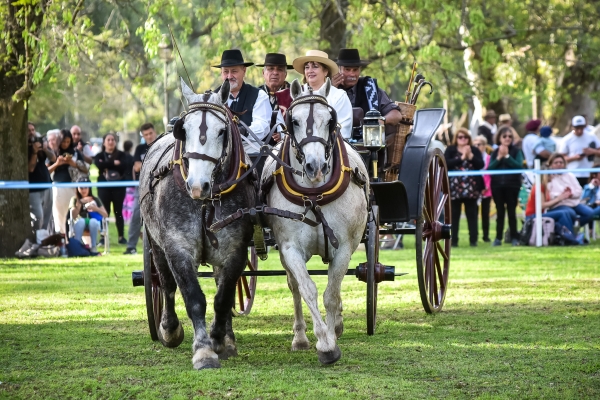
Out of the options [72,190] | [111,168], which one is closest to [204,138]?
[72,190]

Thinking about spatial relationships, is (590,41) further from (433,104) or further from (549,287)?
(433,104)

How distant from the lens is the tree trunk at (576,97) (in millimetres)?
27344

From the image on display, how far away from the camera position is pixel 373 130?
27.0 feet

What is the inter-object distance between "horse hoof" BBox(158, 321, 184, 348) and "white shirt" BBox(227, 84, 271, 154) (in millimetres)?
1582

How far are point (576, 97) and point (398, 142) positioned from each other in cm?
2166

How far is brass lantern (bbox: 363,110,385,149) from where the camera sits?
821cm

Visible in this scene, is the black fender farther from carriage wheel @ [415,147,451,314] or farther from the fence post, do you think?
the fence post

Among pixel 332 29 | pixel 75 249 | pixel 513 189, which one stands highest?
pixel 332 29

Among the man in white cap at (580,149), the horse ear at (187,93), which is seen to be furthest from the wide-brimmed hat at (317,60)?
the man in white cap at (580,149)

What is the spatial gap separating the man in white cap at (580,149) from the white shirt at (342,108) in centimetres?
1071

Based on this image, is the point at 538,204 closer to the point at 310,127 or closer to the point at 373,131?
the point at 373,131

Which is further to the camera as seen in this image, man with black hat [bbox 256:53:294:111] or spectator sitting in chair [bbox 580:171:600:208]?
spectator sitting in chair [bbox 580:171:600:208]

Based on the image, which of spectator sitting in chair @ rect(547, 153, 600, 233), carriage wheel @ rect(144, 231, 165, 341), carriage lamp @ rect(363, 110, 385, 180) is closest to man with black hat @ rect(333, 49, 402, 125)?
carriage lamp @ rect(363, 110, 385, 180)

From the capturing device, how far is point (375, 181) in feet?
28.7
